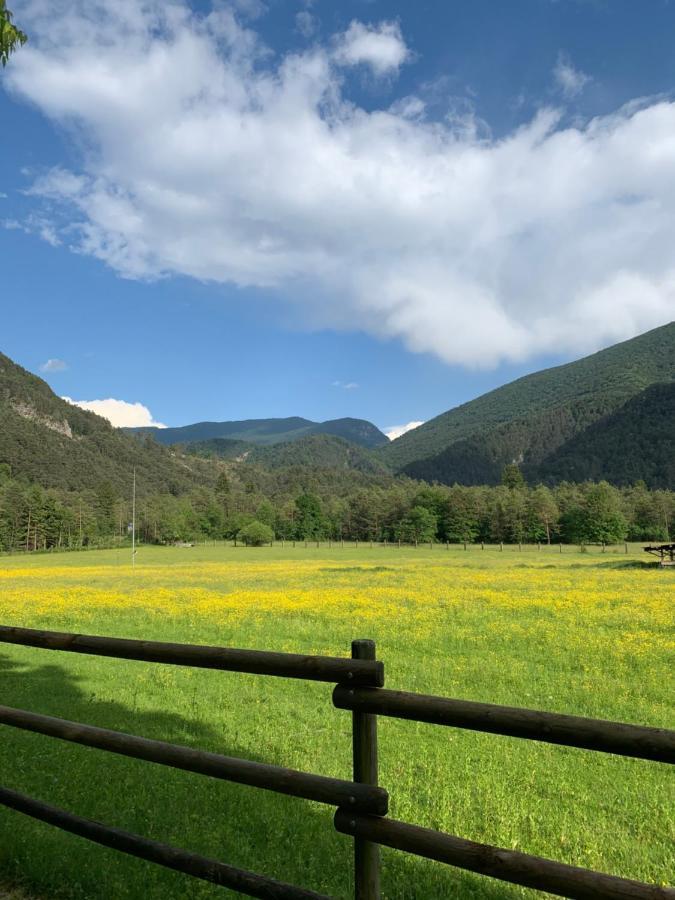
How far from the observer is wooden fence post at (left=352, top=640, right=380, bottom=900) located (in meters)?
3.49

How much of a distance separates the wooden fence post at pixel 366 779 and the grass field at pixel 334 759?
157cm

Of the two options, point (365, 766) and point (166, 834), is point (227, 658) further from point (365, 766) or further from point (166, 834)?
point (166, 834)

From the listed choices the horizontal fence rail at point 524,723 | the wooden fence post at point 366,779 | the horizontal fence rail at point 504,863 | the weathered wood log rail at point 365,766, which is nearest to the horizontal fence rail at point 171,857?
the weathered wood log rail at point 365,766

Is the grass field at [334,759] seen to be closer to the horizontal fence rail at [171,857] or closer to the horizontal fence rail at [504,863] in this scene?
the horizontal fence rail at [171,857]

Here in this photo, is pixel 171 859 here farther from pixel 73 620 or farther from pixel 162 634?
pixel 73 620

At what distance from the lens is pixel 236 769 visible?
3.81m

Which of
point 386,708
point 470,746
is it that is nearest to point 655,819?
point 470,746

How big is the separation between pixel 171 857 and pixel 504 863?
2.33 m

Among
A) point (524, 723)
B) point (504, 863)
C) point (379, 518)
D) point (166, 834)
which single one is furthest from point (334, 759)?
point (379, 518)

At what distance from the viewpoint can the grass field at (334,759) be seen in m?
5.10

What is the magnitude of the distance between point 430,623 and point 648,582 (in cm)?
2183

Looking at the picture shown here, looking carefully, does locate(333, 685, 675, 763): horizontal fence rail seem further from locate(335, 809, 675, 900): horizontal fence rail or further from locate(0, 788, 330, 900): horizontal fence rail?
locate(0, 788, 330, 900): horizontal fence rail

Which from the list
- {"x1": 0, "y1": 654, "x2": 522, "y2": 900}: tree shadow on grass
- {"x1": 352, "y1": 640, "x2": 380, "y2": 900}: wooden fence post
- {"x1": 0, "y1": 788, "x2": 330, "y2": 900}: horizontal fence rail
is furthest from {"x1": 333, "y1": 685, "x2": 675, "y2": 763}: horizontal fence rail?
{"x1": 0, "y1": 654, "x2": 522, "y2": 900}: tree shadow on grass

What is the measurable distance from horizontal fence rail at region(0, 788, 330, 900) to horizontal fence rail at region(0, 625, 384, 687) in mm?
1211
